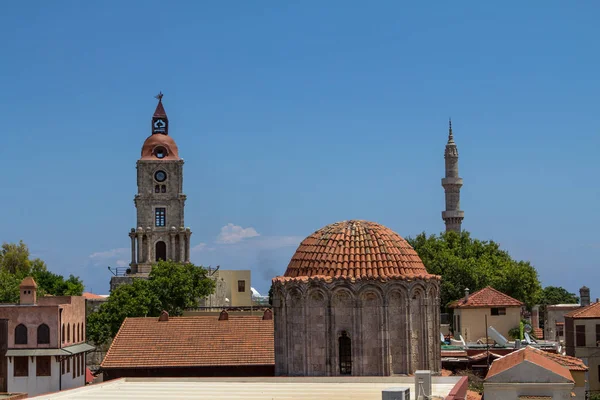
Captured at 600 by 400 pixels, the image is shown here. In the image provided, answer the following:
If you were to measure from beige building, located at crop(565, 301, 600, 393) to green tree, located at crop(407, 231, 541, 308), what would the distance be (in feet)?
82.0

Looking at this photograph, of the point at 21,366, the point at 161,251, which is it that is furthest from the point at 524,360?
the point at 161,251

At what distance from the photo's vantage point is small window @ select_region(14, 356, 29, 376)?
195ft

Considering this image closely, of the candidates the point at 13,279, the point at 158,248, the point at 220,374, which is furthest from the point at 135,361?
the point at 158,248

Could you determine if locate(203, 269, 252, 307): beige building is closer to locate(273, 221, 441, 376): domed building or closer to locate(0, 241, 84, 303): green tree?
locate(0, 241, 84, 303): green tree

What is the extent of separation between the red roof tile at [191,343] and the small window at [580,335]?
1771 centimetres

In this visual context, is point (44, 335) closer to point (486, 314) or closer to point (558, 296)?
point (486, 314)

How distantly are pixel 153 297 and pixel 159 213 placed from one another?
78.2ft

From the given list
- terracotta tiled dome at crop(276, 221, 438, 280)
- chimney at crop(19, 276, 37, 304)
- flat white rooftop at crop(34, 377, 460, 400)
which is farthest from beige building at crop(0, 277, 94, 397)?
terracotta tiled dome at crop(276, 221, 438, 280)

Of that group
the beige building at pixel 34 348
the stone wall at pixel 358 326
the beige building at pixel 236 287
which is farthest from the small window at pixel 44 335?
the beige building at pixel 236 287

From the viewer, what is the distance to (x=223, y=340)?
52.4 meters

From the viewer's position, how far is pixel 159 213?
104188mm

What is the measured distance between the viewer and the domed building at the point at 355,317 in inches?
1419

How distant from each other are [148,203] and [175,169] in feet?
13.1

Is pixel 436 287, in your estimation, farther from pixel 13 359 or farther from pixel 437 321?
pixel 13 359
